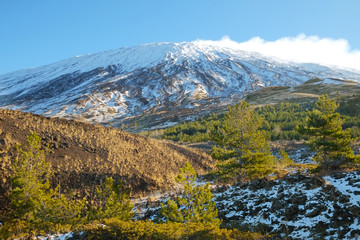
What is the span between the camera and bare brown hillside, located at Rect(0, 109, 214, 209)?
681 inches

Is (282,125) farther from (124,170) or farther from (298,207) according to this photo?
(298,207)

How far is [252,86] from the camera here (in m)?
160

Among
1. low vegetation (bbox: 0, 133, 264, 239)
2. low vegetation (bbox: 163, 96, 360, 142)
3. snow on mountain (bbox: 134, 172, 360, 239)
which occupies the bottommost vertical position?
low vegetation (bbox: 163, 96, 360, 142)

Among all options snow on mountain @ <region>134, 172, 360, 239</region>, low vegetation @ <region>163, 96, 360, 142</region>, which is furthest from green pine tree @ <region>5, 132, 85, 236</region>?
low vegetation @ <region>163, 96, 360, 142</region>

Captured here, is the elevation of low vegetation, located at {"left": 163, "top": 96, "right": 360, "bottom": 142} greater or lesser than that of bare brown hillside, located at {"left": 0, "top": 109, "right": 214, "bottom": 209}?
lesser

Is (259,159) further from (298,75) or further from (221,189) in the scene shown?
(298,75)

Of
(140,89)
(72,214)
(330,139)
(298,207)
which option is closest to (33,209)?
(72,214)

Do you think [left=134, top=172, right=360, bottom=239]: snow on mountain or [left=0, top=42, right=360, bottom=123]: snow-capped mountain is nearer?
[left=134, top=172, right=360, bottom=239]: snow on mountain

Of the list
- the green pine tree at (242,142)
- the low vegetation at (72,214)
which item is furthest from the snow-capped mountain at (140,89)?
the low vegetation at (72,214)

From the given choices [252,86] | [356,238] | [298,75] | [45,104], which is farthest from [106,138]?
[298,75]

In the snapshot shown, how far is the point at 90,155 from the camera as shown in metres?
21.0

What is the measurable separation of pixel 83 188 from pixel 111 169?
3.47m

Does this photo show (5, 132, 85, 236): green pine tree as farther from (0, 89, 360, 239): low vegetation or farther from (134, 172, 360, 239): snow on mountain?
(134, 172, 360, 239): snow on mountain

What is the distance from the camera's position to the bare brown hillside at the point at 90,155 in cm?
1731
